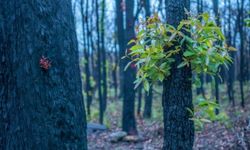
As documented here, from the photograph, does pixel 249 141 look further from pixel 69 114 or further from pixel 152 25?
pixel 69 114

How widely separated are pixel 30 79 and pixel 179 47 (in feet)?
5.95

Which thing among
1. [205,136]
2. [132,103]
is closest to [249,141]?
[205,136]

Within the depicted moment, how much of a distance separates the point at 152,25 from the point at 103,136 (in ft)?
31.0

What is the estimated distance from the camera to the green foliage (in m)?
3.58

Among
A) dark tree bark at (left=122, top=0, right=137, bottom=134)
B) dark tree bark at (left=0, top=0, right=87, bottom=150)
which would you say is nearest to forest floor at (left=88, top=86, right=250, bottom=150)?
dark tree bark at (left=122, top=0, right=137, bottom=134)

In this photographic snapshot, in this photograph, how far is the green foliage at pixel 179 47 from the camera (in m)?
3.58

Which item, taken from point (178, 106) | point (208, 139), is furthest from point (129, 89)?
point (178, 106)

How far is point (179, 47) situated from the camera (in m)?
3.79

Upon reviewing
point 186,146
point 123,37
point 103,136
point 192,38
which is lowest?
point 103,136

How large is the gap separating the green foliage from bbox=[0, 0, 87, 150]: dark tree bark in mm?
1255

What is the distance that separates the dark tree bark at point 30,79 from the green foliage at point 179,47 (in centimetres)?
126

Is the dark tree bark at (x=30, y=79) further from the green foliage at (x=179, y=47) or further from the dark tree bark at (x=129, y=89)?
the dark tree bark at (x=129, y=89)

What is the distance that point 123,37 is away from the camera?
40.1 ft

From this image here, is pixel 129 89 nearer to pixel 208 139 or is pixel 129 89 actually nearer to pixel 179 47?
pixel 208 139
